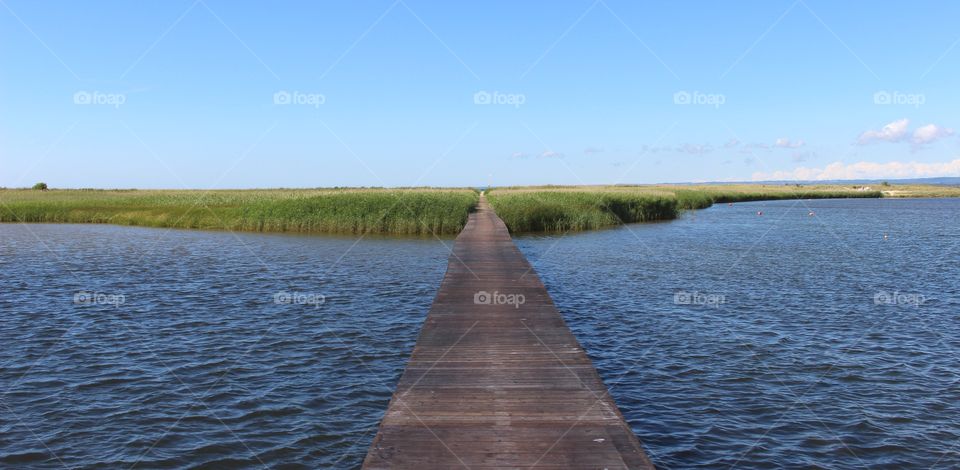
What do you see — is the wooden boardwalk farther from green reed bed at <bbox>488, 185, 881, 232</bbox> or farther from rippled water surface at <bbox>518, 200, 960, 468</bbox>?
green reed bed at <bbox>488, 185, 881, 232</bbox>

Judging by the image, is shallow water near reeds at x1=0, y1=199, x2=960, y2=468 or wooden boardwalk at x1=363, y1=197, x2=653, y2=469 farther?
shallow water near reeds at x1=0, y1=199, x2=960, y2=468

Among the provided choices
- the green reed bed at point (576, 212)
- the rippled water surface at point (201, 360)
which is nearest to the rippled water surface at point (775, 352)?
the rippled water surface at point (201, 360)

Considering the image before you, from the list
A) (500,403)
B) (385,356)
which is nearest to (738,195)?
(385,356)

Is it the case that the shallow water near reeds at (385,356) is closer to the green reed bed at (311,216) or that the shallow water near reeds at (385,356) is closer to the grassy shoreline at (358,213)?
the green reed bed at (311,216)

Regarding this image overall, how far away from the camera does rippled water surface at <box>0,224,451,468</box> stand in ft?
29.6

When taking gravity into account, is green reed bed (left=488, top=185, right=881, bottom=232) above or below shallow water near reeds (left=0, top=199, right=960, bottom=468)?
above

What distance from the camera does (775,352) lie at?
45.5ft

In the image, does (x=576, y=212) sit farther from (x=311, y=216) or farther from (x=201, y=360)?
(x=201, y=360)

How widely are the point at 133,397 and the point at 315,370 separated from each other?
3.09 m

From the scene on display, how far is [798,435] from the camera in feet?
31.4

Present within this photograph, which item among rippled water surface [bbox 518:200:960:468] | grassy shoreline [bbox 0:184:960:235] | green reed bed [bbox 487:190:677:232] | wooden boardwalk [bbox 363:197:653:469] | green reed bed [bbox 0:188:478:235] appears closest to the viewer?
wooden boardwalk [bbox 363:197:653:469]

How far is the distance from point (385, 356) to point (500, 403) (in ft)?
16.9

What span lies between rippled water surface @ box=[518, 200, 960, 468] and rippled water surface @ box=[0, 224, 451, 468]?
15.6 feet

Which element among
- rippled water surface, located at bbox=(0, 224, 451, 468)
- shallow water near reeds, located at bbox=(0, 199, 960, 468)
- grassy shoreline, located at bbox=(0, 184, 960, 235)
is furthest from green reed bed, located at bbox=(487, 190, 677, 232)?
rippled water surface, located at bbox=(0, 224, 451, 468)
